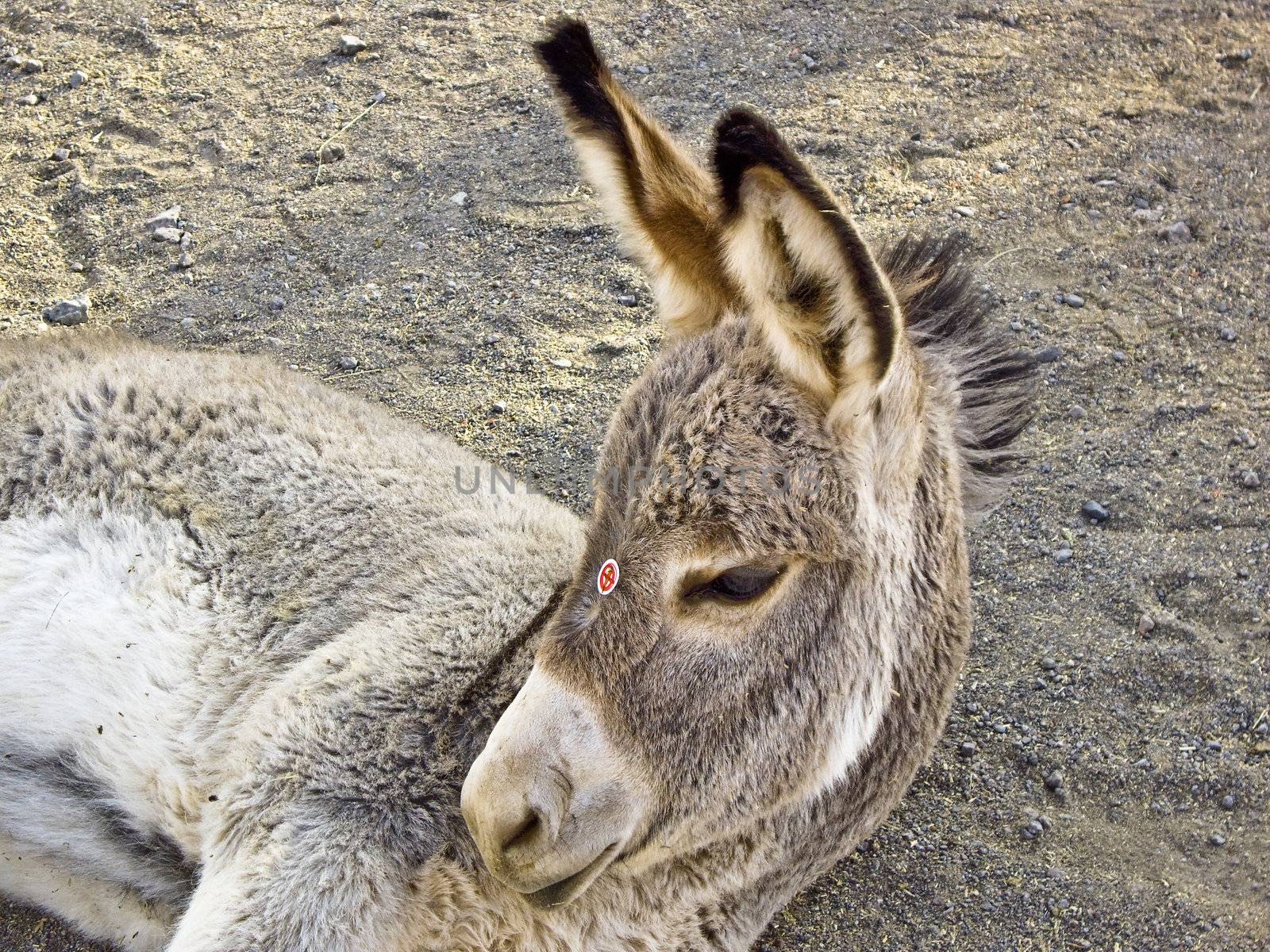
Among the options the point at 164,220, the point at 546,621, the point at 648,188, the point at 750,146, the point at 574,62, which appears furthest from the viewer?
the point at 164,220

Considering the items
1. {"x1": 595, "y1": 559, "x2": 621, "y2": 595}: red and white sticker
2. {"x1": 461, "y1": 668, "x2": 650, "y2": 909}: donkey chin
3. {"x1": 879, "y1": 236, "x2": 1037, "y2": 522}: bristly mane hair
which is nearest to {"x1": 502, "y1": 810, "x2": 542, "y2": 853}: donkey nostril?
{"x1": 461, "y1": 668, "x2": 650, "y2": 909}: donkey chin

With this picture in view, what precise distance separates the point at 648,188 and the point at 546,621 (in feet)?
4.54

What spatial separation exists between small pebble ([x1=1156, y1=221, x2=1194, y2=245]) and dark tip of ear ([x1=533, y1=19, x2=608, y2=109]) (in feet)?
13.8

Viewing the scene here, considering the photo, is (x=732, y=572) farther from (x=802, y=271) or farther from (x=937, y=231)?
(x=937, y=231)

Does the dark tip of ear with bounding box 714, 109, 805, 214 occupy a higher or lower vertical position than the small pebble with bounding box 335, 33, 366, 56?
higher

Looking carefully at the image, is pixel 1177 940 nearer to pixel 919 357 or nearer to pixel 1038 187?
pixel 919 357

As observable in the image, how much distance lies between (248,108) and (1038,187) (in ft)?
16.0

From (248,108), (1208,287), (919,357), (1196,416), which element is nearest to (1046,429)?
(1196,416)

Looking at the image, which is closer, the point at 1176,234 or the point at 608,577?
the point at 608,577

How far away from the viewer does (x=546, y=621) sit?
3432mm

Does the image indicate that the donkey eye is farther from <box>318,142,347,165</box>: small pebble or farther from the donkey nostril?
<box>318,142,347,165</box>: small pebble

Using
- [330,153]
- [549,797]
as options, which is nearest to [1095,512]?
[549,797]

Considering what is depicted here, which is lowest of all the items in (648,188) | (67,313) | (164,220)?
(67,313)

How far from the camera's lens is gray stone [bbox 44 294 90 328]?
5672 millimetres
